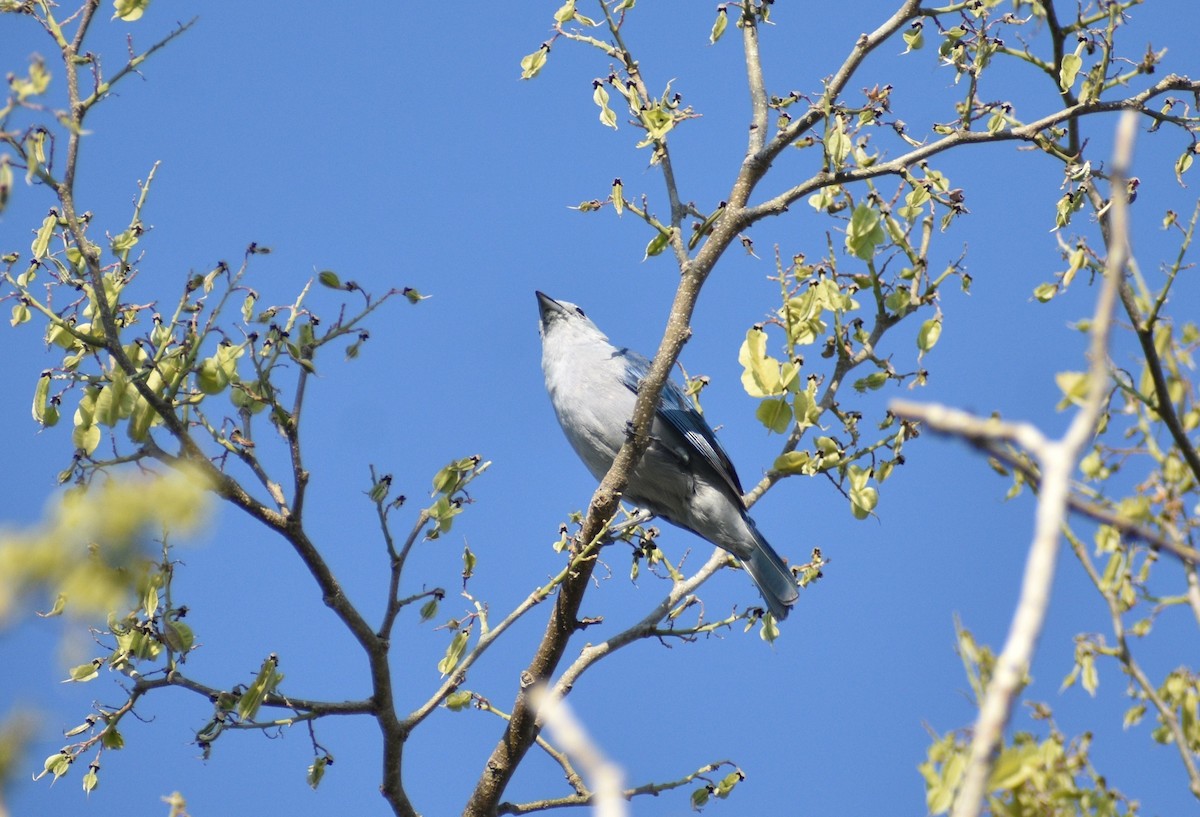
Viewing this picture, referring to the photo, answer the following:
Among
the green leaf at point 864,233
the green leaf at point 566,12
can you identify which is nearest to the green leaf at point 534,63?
the green leaf at point 566,12

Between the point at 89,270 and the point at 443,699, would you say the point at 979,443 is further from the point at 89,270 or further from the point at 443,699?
the point at 443,699

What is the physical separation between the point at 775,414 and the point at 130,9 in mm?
2710

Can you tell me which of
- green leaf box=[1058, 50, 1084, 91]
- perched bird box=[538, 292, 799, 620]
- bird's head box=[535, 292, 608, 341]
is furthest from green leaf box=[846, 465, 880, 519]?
bird's head box=[535, 292, 608, 341]

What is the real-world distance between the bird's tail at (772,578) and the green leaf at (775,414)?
2176 mm

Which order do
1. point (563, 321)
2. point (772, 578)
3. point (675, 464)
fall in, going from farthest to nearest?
point (563, 321) < point (675, 464) < point (772, 578)

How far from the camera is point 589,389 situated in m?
7.20

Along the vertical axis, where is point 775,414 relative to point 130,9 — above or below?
below

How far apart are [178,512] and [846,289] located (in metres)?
2.91

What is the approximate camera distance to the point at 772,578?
6684 millimetres

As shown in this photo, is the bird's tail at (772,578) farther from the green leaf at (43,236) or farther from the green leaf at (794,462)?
the green leaf at (43,236)

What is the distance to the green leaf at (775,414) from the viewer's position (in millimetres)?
4492

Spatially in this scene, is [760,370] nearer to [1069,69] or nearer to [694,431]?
[1069,69]

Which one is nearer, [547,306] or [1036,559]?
[1036,559]

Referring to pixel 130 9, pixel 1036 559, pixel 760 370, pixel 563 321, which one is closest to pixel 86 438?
pixel 130 9
